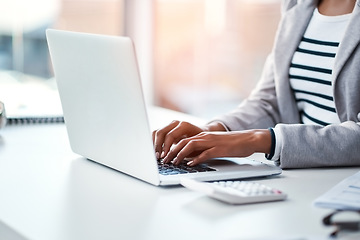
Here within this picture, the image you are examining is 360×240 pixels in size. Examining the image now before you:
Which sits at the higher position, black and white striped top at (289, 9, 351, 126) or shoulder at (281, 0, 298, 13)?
shoulder at (281, 0, 298, 13)

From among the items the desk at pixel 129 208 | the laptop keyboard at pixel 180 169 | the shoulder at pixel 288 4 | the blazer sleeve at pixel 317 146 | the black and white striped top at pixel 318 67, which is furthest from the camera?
the shoulder at pixel 288 4

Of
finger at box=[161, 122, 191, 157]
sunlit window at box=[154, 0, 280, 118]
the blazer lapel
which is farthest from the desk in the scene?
sunlit window at box=[154, 0, 280, 118]

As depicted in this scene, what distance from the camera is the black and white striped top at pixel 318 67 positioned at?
162 cm

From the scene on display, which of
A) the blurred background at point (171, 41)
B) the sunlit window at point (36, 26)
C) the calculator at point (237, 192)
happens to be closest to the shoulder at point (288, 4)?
the calculator at point (237, 192)

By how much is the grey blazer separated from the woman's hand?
0.05m

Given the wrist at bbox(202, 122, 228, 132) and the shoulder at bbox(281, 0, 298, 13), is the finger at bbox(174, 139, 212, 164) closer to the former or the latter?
the wrist at bbox(202, 122, 228, 132)

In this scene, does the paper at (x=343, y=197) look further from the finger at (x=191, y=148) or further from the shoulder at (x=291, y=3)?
the shoulder at (x=291, y=3)

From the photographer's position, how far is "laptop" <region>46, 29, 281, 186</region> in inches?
43.8

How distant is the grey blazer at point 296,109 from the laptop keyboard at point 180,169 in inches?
6.7

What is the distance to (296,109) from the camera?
1738 millimetres

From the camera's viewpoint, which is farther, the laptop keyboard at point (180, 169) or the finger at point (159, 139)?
the finger at point (159, 139)

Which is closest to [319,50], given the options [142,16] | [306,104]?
[306,104]

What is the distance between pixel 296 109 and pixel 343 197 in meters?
0.72

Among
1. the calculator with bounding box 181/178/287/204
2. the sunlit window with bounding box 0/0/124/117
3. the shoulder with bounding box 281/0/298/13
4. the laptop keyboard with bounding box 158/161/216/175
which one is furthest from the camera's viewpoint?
the sunlit window with bounding box 0/0/124/117
